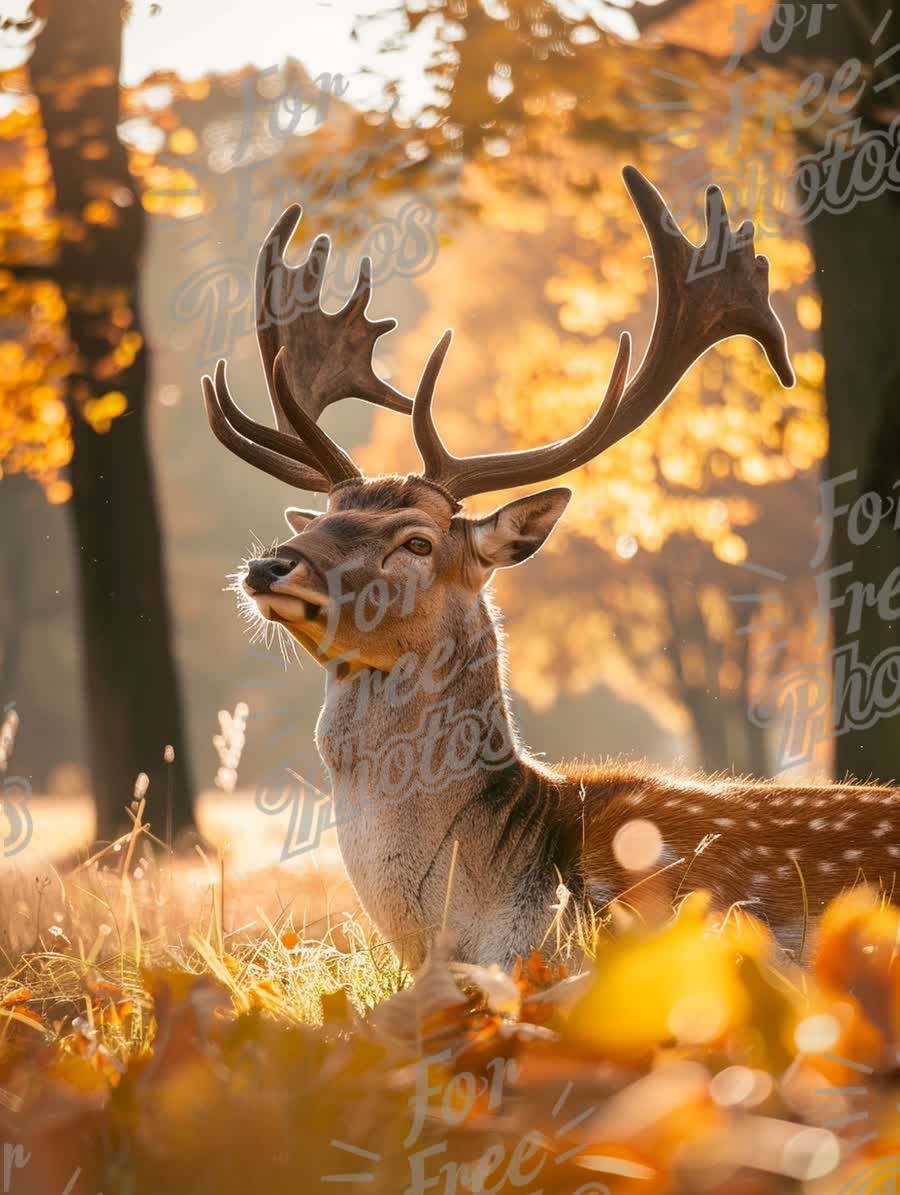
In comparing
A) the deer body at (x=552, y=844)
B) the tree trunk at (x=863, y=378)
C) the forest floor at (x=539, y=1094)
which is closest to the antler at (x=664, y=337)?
the deer body at (x=552, y=844)

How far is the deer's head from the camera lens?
3672mm

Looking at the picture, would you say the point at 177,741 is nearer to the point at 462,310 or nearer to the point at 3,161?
the point at 3,161

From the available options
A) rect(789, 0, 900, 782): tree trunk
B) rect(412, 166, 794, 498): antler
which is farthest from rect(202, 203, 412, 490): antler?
rect(789, 0, 900, 782): tree trunk

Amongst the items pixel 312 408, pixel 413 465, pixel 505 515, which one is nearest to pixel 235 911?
pixel 312 408

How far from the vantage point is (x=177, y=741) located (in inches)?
354

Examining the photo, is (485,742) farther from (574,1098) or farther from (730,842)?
(574,1098)

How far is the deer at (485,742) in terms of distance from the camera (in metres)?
3.47

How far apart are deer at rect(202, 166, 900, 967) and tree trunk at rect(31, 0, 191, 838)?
493cm

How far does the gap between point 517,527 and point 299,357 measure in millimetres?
1510

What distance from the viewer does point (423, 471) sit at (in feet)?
14.3

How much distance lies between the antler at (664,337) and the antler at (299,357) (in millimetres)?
521

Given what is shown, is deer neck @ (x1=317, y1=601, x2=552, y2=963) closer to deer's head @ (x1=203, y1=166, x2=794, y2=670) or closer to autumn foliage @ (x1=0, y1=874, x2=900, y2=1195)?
deer's head @ (x1=203, y1=166, x2=794, y2=670)

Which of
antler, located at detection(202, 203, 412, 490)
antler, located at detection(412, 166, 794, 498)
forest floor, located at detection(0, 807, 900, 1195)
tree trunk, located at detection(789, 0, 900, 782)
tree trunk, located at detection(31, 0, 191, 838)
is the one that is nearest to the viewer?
forest floor, located at detection(0, 807, 900, 1195)

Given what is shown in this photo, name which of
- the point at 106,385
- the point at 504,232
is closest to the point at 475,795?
the point at 106,385
